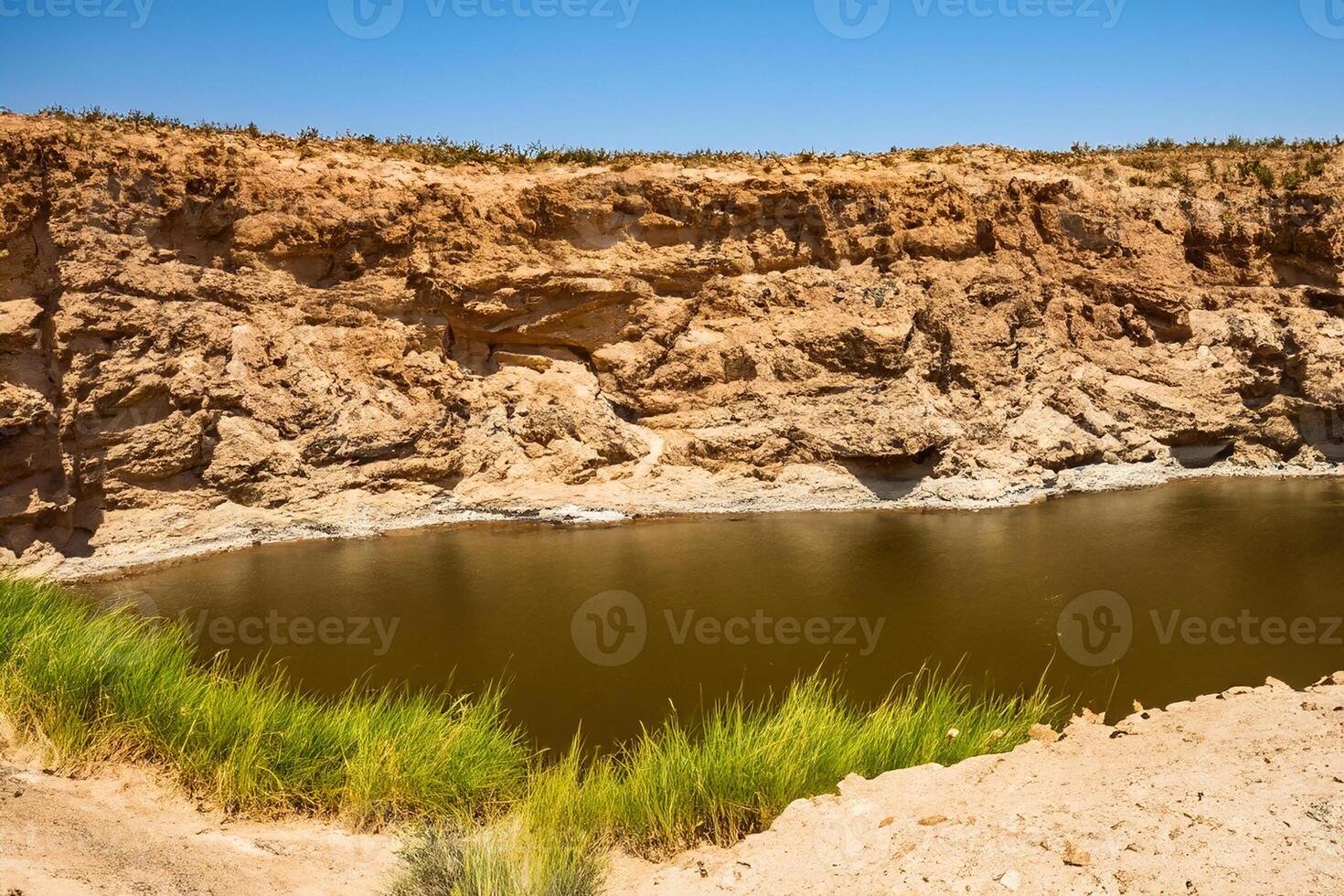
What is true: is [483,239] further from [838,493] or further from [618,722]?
[618,722]

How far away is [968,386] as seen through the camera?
20500 mm

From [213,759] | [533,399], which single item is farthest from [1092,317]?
[213,759]

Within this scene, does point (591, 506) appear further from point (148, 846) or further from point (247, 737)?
point (148, 846)

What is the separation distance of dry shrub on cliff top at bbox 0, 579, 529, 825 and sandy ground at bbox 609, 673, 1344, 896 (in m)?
1.63

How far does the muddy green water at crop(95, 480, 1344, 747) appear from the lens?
912 cm

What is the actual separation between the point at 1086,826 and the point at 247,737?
518 centimetres

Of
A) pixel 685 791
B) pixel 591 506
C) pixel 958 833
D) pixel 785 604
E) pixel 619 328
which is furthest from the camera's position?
pixel 619 328

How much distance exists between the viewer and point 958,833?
481 centimetres

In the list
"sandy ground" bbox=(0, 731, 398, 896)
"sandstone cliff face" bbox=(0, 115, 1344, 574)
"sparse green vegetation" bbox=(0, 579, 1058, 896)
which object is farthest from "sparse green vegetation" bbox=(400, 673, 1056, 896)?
"sandstone cliff face" bbox=(0, 115, 1344, 574)

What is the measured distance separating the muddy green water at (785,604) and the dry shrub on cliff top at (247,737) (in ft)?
5.60

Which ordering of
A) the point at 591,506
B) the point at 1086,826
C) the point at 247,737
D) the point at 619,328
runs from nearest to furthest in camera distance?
1. the point at 1086,826
2. the point at 247,737
3. the point at 591,506
4. the point at 619,328

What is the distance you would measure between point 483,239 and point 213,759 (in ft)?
52.2

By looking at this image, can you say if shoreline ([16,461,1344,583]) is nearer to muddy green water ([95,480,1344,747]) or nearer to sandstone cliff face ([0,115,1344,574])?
sandstone cliff face ([0,115,1344,574])

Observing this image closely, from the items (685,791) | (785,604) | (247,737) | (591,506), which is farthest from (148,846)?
(591,506)
